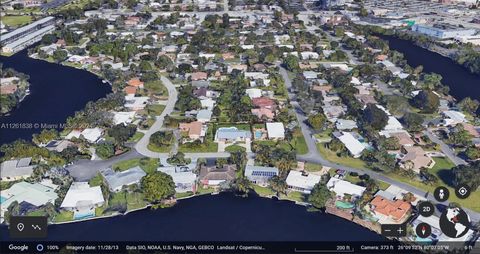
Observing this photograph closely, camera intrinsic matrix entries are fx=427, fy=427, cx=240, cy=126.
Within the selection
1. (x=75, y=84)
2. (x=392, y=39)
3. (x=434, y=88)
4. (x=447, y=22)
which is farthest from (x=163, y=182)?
(x=447, y=22)

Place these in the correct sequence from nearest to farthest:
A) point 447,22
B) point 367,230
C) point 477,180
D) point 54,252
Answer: point 54,252 → point 367,230 → point 477,180 → point 447,22

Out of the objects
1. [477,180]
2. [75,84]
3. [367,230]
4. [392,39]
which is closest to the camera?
[367,230]

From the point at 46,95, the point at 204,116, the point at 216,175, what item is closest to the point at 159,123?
the point at 204,116

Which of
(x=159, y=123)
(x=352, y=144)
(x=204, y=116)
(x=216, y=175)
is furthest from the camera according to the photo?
(x=204, y=116)

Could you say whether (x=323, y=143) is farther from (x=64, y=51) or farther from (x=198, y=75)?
(x=64, y=51)

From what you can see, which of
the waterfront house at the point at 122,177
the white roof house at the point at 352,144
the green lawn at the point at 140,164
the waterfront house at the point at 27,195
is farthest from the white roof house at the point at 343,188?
the waterfront house at the point at 27,195

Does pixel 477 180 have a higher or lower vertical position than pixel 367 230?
higher

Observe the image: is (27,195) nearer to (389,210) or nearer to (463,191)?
(389,210)
